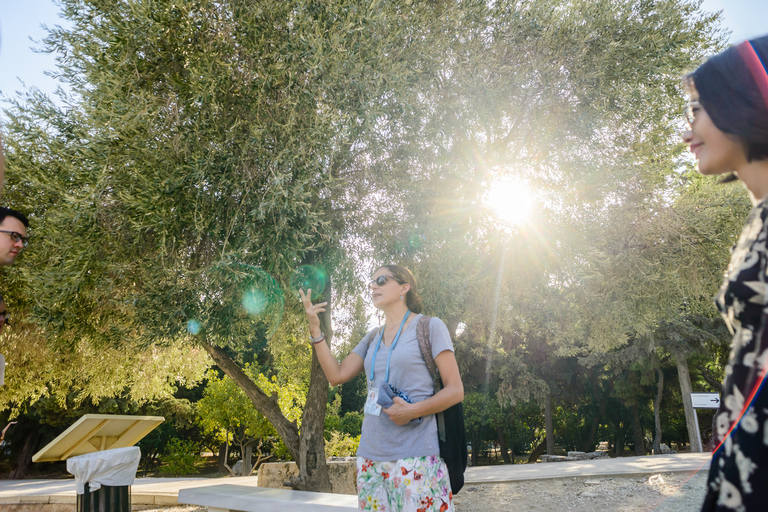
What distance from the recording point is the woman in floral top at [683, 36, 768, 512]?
1.16 m

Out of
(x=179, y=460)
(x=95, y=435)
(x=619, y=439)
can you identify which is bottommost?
(x=619, y=439)

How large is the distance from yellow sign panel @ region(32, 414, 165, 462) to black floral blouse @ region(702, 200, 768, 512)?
19.0 ft

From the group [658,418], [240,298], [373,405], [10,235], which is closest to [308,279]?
[240,298]

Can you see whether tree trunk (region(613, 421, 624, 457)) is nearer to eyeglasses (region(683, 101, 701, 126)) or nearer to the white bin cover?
the white bin cover

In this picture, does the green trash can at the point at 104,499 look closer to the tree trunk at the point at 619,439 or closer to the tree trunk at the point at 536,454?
the tree trunk at the point at 536,454

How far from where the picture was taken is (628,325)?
9430mm

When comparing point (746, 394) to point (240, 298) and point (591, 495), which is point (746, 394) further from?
point (591, 495)

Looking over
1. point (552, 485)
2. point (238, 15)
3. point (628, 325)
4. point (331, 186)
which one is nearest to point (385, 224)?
point (331, 186)

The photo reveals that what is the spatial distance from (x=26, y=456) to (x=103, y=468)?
21.8 m

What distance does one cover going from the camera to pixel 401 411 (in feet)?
9.02

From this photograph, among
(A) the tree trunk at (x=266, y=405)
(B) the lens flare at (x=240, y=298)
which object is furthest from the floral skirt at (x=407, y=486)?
(A) the tree trunk at (x=266, y=405)

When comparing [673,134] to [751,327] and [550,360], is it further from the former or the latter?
[550,360]

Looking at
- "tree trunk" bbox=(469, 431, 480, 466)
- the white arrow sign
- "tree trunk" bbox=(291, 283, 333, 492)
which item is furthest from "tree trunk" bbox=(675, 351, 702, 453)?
"tree trunk" bbox=(291, 283, 333, 492)

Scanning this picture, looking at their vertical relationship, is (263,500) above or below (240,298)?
below
